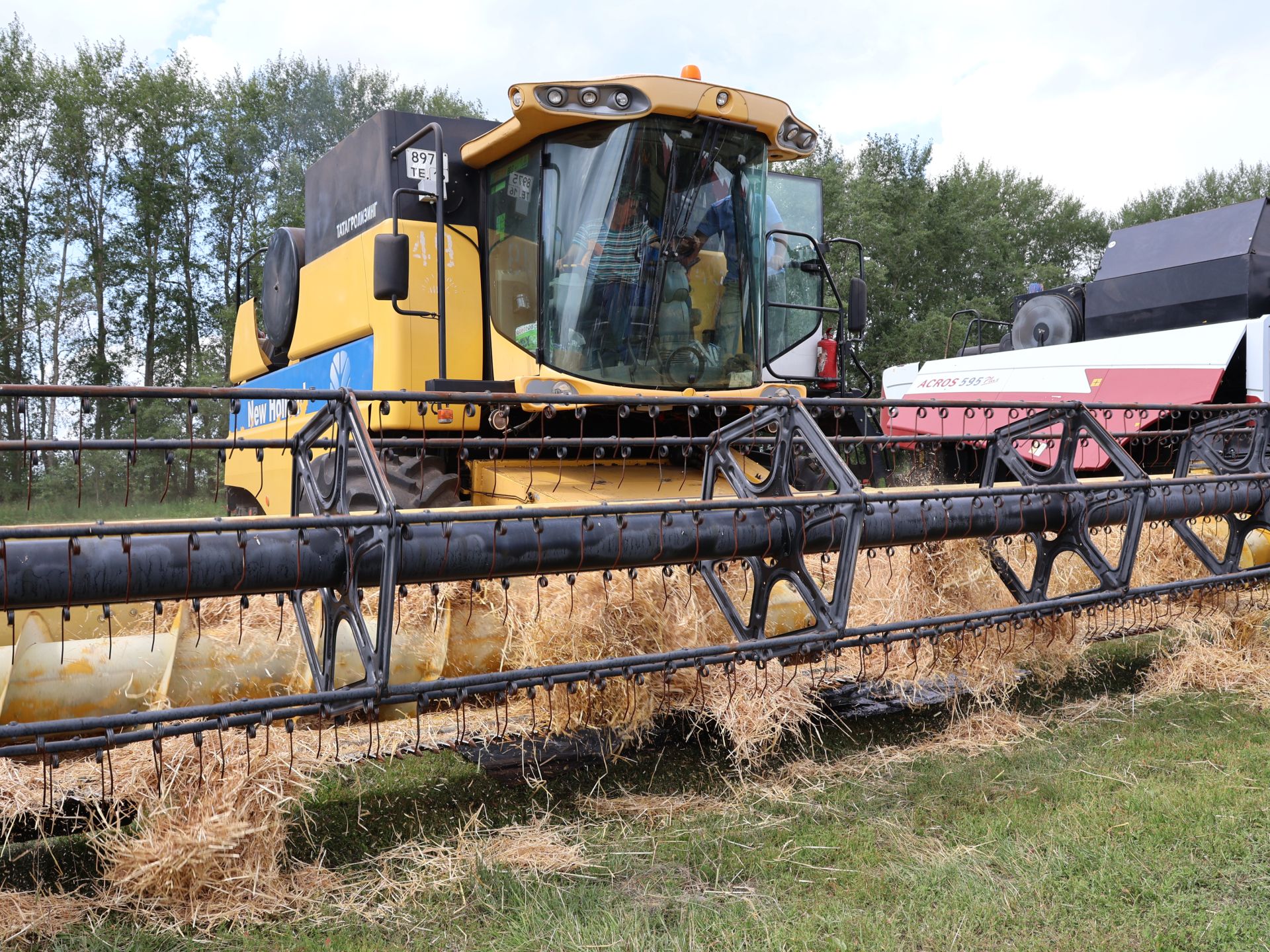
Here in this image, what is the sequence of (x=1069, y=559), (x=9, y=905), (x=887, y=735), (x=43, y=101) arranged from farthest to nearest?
(x=43, y=101) < (x=1069, y=559) < (x=887, y=735) < (x=9, y=905)

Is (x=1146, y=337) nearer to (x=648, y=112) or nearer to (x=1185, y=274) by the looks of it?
(x=1185, y=274)

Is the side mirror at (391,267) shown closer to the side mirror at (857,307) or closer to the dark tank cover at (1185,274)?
the side mirror at (857,307)

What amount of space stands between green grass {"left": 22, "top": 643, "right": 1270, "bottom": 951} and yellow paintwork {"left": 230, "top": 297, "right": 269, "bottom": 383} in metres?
3.68

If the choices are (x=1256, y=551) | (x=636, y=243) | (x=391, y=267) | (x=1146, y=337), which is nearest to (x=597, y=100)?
(x=636, y=243)

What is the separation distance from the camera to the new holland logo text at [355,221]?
4.74 metres

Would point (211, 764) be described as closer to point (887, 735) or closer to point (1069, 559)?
point (887, 735)

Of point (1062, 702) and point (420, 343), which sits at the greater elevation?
point (420, 343)

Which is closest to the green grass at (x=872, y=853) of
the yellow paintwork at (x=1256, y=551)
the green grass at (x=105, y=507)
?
the yellow paintwork at (x=1256, y=551)

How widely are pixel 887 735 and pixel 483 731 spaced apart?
1630mm

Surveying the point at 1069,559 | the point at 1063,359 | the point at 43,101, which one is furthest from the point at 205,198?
the point at 1069,559

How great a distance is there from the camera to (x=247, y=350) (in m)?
6.74

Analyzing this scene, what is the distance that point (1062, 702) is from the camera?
4293 millimetres

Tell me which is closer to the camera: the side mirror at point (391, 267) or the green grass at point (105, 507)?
the side mirror at point (391, 267)

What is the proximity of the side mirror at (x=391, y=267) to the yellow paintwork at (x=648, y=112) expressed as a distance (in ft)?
2.31
